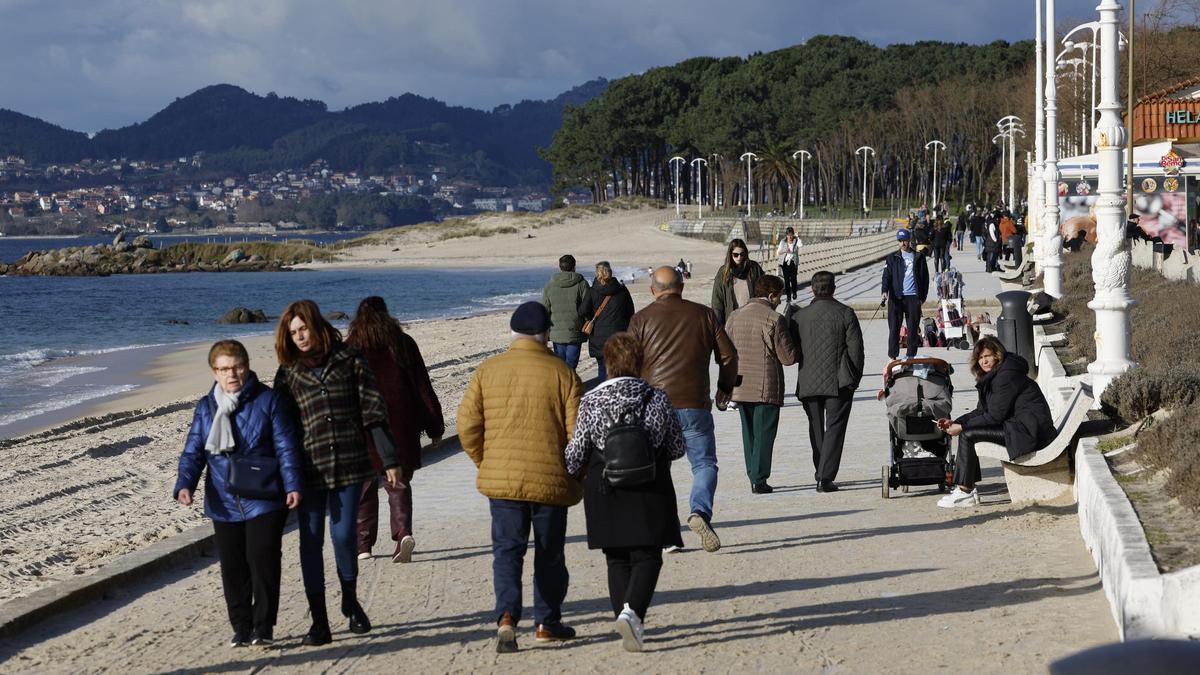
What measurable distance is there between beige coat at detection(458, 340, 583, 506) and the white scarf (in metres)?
1.01

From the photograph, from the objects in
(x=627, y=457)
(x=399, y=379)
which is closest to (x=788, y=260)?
(x=399, y=379)

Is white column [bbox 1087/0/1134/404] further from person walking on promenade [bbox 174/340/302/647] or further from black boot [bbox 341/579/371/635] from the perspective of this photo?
person walking on promenade [bbox 174/340/302/647]

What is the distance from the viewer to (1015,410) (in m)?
9.83

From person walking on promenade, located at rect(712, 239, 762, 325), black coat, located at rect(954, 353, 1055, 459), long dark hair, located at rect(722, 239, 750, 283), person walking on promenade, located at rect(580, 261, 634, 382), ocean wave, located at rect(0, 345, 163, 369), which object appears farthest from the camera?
ocean wave, located at rect(0, 345, 163, 369)

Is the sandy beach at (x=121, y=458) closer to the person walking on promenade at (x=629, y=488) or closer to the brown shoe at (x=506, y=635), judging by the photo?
the brown shoe at (x=506, y=635)

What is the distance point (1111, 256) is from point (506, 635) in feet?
24.8

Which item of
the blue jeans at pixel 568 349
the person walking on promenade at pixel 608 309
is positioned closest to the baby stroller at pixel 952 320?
the blue jeans at pixel 568 349

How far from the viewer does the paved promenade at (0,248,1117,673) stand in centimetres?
681

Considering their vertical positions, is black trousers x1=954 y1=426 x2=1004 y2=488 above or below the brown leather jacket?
below

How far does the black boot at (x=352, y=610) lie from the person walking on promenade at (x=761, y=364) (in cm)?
403

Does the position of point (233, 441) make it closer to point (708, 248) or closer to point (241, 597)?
point (241, 597)

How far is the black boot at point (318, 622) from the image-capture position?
280 inches

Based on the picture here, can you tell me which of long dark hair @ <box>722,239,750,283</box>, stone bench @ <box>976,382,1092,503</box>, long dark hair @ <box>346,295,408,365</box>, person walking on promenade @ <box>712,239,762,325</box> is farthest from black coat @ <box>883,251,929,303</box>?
long dark hair @ <box>346,295,408,365</box>

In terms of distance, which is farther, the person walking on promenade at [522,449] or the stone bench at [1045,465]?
the stone bench at [1045,465]
